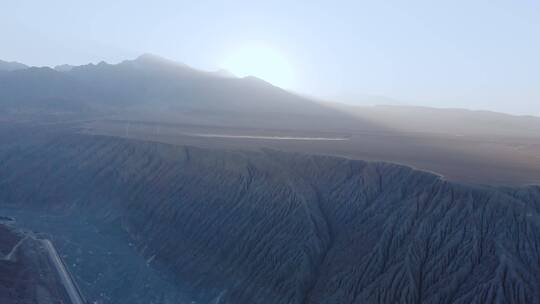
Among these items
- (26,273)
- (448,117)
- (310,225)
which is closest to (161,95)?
(448,117)

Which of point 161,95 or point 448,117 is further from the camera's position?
point 448,117

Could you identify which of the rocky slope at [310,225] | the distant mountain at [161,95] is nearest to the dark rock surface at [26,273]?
the rocky slope at [310,225]

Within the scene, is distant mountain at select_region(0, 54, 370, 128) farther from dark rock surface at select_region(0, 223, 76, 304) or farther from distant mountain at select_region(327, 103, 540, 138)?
dark rock surface at select_region(0, 223, 76, 304)

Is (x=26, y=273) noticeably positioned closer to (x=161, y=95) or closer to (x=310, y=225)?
(x=310, y=225)

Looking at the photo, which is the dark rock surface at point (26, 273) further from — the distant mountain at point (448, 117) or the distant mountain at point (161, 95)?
the distant mountain at point (448, 117)

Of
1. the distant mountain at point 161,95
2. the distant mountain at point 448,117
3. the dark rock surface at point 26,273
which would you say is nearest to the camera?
the dark rock surface at point 26,273

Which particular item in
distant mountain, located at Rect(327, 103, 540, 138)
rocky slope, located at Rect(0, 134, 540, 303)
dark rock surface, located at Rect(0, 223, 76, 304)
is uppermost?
distant mountain, located at Rect(327, 103, 540, 138)

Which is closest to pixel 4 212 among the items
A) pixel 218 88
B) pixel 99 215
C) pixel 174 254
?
pixel 99 215

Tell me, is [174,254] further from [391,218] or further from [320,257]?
[391,218]

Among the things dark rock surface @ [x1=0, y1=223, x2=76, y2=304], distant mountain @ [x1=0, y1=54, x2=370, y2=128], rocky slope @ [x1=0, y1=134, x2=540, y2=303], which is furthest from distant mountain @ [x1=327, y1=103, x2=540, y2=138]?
dark rock surface @ [x1=0, y1=223, x2=76, y2=304]
